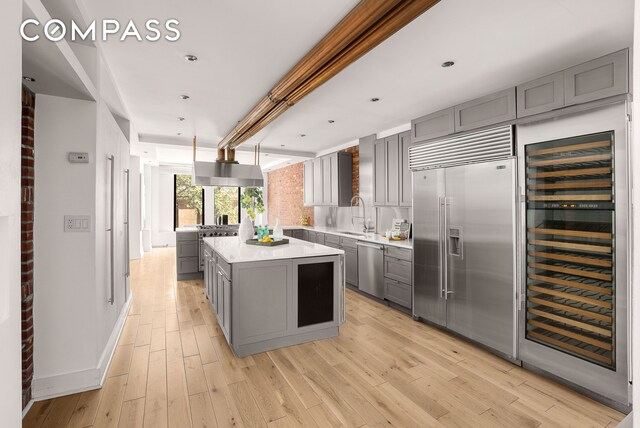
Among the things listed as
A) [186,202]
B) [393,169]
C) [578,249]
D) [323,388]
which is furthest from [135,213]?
[578,249]

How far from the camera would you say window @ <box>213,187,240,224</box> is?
1032 centimetres

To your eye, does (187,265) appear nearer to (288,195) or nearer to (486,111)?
(288,195)

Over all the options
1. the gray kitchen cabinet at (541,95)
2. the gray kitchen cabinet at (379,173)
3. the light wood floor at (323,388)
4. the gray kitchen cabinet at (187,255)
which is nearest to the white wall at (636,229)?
the light wood floor at (323,388)

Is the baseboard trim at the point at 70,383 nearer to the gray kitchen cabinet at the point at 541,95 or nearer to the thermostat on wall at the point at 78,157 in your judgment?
the thermostat on wall at the point at 78,157

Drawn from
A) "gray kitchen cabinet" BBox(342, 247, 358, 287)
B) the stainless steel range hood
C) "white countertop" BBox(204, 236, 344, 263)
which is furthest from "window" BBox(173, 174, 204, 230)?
"white countertop" BBox(204, 236, 344, 263)

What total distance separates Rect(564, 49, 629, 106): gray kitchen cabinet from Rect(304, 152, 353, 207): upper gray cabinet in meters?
3.79

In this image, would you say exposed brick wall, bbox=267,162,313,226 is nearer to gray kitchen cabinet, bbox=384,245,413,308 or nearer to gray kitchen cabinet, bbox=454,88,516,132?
gray kitchen cabinet, bbox=384,245,413,308

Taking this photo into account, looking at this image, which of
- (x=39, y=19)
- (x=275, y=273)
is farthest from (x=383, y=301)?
(x=39, y=19)

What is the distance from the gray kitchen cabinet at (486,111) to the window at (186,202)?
8649 mm

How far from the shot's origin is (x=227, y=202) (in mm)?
10523

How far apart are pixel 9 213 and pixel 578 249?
130 inches

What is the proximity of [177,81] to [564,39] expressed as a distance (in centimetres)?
318

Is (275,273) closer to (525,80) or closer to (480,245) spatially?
(480,245)

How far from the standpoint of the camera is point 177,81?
3.08 m
